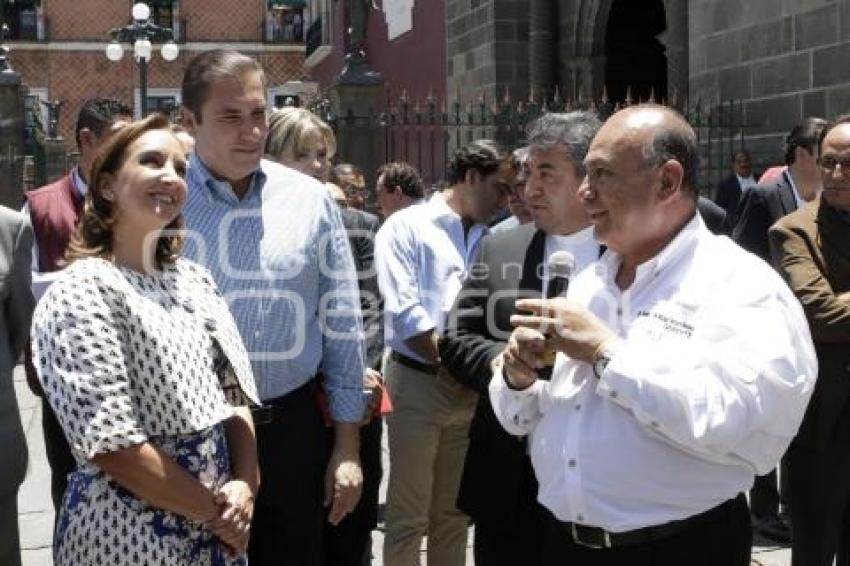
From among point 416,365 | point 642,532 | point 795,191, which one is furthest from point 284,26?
point 642,532

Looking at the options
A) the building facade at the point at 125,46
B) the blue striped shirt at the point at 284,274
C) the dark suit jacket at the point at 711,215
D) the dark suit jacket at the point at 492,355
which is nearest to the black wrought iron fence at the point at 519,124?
the dark suit jacket at the point at 711,215

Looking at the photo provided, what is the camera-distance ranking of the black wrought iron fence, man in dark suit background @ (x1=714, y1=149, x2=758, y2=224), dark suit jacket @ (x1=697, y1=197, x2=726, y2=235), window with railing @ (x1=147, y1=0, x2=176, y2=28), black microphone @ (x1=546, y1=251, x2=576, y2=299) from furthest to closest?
1. window with railing @ (x1=147, y1=0, x2=176, y2=28)
2. the black wrought iron fence
3. man in dark suit background @ (x1=714, y1=149, x2=758, y2=224)
4. dark suit jacket @ (x1=697, y1=197, x2=726, y2=235)
5. black microphone @ (x1=546, y1=251, x2=576, y2=299)

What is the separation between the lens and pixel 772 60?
10.8m

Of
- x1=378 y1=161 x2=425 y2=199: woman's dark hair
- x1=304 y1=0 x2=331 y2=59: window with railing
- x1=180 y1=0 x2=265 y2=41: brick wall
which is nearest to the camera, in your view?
x1=378 y1=161 x2=425 y2=199: woman's dark hair

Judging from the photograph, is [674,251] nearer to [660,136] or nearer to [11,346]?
[660,136]

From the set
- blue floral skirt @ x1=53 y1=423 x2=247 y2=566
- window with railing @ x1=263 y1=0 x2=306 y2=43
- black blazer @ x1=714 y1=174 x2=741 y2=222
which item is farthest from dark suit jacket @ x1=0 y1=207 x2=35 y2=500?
window with railing @ x1=263 y1=0 x2=306 y2=43

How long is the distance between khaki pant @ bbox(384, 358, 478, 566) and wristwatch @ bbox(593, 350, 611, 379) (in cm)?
223

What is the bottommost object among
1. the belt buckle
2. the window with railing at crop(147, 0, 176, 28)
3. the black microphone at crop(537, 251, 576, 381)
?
the belt buckle

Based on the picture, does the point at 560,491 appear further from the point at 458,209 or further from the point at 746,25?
the point at 746,25

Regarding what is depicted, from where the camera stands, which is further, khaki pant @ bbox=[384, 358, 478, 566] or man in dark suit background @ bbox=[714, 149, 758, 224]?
man in dark suit background @ bbox=[714, 149, 758, 224]

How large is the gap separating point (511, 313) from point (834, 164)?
58.4 inches

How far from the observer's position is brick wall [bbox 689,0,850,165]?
32.4 ft

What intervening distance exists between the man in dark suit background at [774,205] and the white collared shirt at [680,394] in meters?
3.16

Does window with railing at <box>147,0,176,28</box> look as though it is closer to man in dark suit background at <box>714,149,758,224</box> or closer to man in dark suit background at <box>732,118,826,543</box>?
man in dark suit background at <box>714,149,758,224</box>
